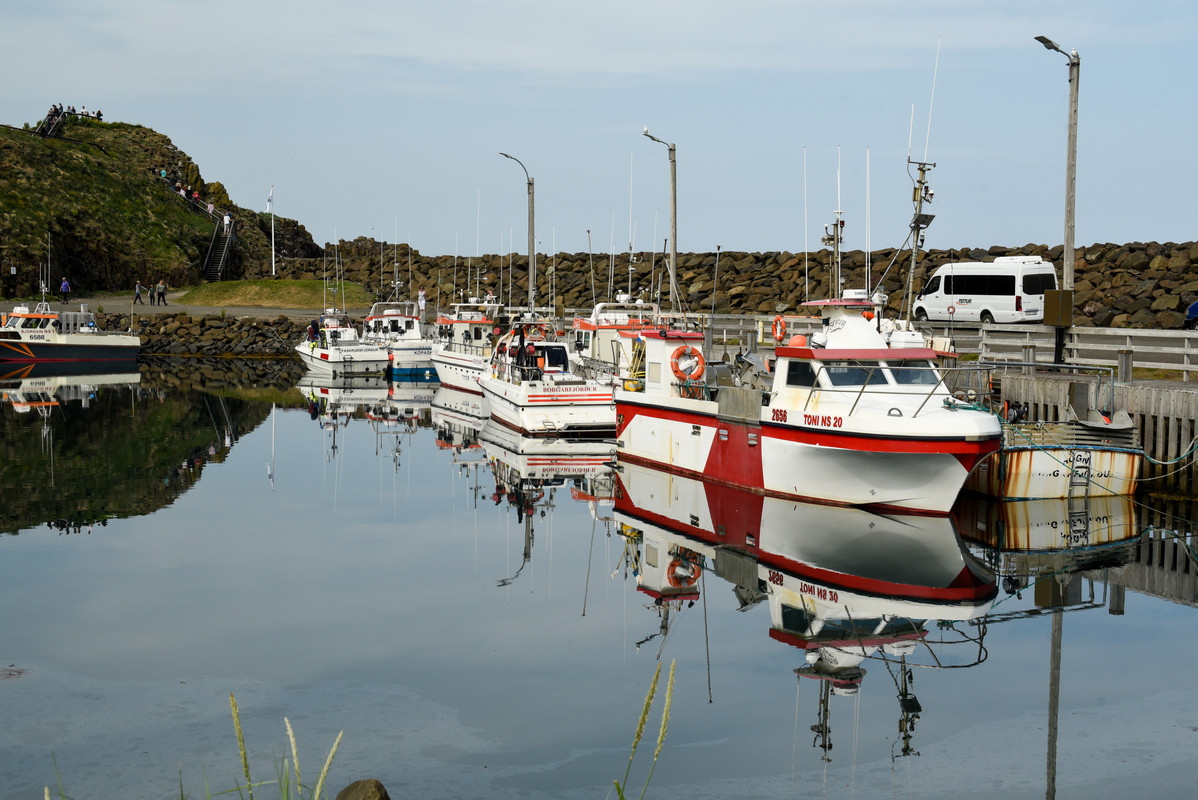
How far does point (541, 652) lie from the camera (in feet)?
44.3

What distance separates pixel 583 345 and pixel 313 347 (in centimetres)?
2105

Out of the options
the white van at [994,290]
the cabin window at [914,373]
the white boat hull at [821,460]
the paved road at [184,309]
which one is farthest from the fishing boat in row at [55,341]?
the cabin window at [914,373]

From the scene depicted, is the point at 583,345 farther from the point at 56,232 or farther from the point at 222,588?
the point at 56,232

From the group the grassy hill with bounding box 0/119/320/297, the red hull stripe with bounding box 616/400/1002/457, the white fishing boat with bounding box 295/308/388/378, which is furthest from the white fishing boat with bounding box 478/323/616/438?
the grassy hill with bounding box 0/119/320/297

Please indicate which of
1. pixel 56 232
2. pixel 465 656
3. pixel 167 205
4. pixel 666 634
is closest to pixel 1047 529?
pixel 666 634

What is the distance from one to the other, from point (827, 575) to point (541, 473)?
11.7 m

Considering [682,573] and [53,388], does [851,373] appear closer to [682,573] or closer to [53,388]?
[682,573]

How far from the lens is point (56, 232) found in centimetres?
8144

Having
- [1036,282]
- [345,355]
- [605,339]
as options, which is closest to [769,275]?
[345,355]

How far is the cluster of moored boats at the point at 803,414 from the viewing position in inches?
770

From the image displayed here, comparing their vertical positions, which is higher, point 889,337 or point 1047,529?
point 889,337

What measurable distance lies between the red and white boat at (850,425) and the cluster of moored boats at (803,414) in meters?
0.02

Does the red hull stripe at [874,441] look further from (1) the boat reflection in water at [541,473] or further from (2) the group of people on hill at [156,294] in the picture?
(2) the group of people on hill at [156,294]

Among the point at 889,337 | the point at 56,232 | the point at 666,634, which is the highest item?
the point at 56,232
